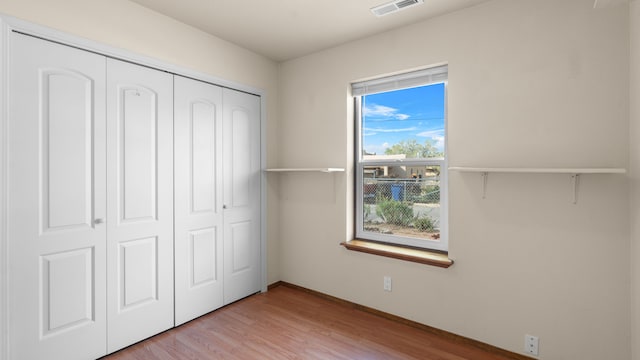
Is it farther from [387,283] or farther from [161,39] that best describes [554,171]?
[161,39]

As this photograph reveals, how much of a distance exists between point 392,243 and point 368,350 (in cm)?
99

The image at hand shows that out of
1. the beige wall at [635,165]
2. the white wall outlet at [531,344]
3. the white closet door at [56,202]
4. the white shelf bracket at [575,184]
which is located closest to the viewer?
the beige wall at [635,165]

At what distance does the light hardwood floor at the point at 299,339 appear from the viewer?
230 centimetres

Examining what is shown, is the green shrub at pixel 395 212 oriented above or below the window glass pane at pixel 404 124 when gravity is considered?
below

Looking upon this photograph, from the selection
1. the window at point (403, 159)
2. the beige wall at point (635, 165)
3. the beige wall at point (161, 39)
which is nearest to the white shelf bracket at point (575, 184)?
the beige wall at point (635, 165)

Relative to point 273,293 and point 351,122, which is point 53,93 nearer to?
point 351,122

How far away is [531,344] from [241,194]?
2.75 meters

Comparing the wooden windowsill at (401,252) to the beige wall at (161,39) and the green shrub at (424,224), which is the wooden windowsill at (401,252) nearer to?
the green shrub at (424,224)

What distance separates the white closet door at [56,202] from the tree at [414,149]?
239 centimetres

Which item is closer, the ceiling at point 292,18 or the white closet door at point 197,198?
the ceiling at point 292,18

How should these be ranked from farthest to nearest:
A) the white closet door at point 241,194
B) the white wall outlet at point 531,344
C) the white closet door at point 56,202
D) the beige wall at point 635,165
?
the white closet door at point 241,194
the white wall outlet at point 531,344
the white closet door at point 56,202
the beige wall at point 635,165

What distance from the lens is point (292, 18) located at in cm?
262

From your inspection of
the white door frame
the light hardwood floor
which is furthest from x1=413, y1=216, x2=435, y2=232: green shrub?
the white door frame

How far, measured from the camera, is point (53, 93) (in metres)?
1.99
